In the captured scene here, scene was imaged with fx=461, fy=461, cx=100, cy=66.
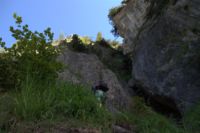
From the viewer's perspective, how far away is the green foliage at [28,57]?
6.76 metres

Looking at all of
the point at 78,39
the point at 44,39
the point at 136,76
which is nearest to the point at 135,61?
the point at 136,76

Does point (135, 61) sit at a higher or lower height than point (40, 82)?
higher

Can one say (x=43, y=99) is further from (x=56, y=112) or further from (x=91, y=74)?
(x=91, y=74)

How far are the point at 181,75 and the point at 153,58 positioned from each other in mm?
934

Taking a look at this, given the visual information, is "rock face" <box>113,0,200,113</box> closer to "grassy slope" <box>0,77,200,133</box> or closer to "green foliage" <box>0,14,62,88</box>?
"grassy slope" <box>0,77,200,133</box>

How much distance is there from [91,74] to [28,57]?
12.5 feet

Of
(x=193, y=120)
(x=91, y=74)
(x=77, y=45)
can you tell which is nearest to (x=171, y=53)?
(x=91, y=74)

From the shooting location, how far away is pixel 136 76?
1090cm

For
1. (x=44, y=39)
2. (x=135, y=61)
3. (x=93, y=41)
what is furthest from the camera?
(x=93, y=41)

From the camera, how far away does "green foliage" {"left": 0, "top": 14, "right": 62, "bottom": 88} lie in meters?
6.76

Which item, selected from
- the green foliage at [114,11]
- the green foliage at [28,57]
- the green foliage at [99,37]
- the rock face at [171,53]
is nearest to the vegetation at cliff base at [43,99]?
the green foliage at [28,57]

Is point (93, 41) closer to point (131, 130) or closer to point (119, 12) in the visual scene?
point (119, 12)

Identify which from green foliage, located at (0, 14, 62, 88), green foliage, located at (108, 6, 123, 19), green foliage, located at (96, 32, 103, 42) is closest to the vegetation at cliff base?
green foliage, located at (0, 14, 62, 88)

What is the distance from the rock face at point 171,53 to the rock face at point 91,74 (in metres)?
0.75
